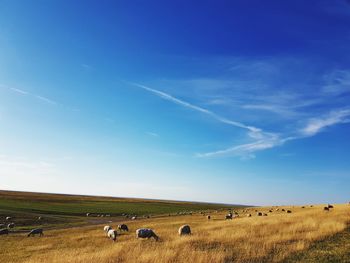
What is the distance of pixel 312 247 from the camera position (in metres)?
19.0

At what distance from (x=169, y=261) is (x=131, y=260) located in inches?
81.6

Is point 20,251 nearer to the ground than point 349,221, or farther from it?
nearer to the ground

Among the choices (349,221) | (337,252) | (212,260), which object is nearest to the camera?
(212,260)

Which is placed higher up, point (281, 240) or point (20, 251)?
point (281, 240)

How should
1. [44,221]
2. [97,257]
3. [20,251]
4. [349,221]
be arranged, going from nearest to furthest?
[97,257] < [20,251] < [349,221] < [44,221]

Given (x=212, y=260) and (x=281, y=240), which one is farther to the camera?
(x=281, y=240)

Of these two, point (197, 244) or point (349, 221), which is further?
point (349, 221)

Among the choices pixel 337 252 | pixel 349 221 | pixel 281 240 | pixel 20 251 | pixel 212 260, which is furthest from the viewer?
pixel 349 221

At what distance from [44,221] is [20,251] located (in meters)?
32.9

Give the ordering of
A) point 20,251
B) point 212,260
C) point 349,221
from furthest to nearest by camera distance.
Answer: point 349,221, point 20,251, point 212,260

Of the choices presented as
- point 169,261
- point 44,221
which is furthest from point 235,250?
point 44,221

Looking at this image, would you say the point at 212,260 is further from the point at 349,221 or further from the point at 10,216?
the point at 10,216

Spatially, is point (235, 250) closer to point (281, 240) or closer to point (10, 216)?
point (281, 240)

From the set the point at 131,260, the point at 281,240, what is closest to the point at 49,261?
the point at 131,260
